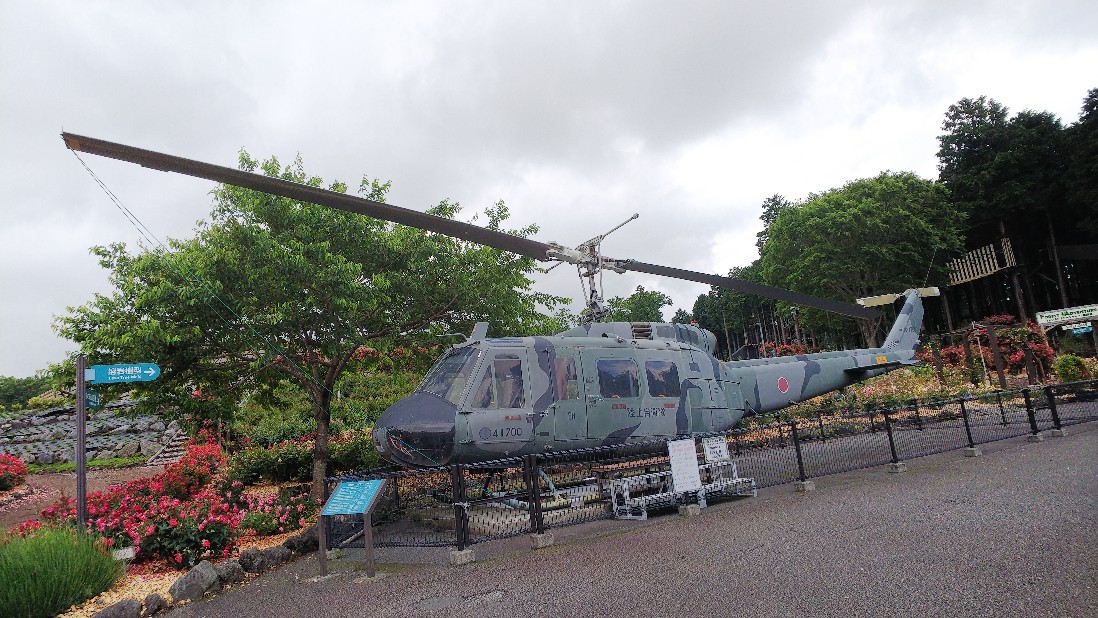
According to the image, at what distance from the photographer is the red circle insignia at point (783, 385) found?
1282 centimetres

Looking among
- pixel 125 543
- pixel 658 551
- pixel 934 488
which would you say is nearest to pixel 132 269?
pixel 125 543

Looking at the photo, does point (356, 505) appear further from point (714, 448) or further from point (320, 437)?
point (714, 448)

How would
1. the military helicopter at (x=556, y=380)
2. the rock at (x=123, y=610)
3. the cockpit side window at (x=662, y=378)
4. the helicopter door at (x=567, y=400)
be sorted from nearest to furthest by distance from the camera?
the rock at (x=123, y=610), the military helicopter at (x=556, y=380), the helicopter door at (x=567, y=400), the cockpit side window at (x=662, y=378)

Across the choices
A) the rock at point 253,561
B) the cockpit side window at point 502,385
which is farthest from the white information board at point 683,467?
the rock at point 253,561

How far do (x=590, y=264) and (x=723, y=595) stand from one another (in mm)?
6705

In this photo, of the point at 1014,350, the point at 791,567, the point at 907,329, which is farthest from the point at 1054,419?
the point at 1014,350

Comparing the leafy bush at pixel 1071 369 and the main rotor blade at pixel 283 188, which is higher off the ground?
the main rotor blade at pixel 283 188

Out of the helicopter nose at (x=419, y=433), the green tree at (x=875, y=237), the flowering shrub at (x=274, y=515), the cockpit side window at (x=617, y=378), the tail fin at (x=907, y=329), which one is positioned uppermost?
the green tree at (x=875, y=237)

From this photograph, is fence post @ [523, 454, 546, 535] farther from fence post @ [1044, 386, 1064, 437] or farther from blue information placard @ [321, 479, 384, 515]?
fence post @ [1044, 386, 1064, 437]

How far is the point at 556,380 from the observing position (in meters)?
9.37

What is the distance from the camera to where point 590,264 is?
1073 cm

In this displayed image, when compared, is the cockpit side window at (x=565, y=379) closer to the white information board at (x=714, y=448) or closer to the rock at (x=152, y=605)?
the white information board at (x=714, y=448)

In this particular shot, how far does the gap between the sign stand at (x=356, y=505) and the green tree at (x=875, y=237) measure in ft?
117

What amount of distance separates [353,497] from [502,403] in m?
2.61
